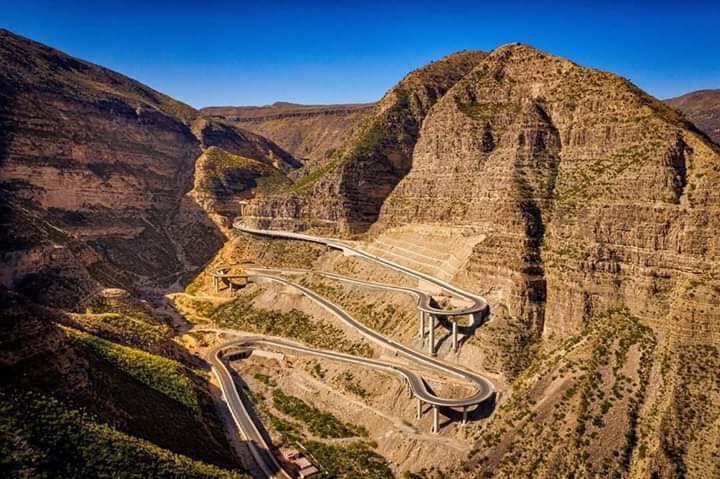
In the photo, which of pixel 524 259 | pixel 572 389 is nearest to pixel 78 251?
pixel 524 259

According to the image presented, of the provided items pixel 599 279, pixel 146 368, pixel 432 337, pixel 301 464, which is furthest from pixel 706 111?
pixel 146 368

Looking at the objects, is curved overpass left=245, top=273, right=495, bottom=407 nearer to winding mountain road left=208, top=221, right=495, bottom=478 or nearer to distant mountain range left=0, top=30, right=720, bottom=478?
winding mountain road left=208, top=221, right=495, bottom=478

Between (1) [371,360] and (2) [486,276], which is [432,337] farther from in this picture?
(2) [486,276]

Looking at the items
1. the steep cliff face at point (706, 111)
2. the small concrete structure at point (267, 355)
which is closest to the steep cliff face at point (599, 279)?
the small concrete structure at point (267, 355)

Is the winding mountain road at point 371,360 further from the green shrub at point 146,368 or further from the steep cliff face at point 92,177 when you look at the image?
the steep cliff face at point 92,177

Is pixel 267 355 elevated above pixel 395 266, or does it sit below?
below
